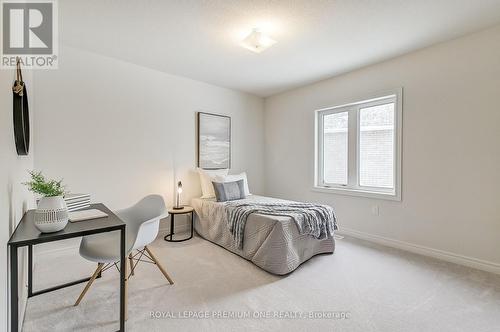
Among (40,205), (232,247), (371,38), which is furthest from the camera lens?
(232,247)

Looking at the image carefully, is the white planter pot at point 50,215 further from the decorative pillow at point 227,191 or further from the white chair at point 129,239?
the decorative pillow at point 227,191

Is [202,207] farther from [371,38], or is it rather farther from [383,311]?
[371,38]

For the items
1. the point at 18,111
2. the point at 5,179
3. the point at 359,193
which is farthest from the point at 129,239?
the point at 359,193

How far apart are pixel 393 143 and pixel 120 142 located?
355cm

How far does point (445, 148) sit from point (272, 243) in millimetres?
2161

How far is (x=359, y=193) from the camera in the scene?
11.2 feet

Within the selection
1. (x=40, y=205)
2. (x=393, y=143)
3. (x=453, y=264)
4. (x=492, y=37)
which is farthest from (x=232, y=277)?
(x=492, y=37)

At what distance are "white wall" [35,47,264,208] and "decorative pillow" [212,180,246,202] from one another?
65 cm

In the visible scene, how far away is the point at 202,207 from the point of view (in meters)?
3.47

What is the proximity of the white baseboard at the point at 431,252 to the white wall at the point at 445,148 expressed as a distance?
0.14ft

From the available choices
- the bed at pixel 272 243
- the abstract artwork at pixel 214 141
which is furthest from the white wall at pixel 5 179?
the abstract artwork at pixel 214 141

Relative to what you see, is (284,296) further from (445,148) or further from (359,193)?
(445,148)

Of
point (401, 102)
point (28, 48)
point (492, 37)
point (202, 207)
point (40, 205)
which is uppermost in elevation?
point (492, 37)

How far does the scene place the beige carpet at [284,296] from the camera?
1655 mm
